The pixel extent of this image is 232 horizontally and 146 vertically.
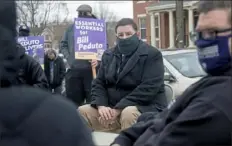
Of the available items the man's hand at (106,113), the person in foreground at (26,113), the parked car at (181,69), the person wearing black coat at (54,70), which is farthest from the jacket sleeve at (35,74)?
the person in foreground at (26,113)

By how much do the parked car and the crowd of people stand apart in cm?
245

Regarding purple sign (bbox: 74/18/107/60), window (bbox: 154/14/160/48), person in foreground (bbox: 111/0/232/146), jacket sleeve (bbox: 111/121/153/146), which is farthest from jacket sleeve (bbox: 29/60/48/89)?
window (bbox: 154/14/160/48)

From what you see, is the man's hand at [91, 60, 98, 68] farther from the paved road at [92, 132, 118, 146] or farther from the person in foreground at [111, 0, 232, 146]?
the person in foreground at [111, 0, 232, 146]

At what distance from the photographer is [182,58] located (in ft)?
30.6

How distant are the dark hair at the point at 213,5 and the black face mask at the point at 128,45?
307cm

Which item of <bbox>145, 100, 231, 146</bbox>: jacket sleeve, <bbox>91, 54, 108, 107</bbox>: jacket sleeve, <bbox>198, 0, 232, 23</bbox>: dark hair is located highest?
<bbox>198, 0, 232, 23</bbox>: dark hair

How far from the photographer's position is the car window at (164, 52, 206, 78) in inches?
353

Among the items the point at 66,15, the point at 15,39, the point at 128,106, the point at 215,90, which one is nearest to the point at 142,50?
the point at 128,106

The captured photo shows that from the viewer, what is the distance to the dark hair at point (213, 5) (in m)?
2.93

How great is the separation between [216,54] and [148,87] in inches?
116

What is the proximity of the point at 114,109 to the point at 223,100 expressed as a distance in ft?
10.4

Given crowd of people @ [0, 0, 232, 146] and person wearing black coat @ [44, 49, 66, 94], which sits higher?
crowd of people @ [0, 0, 232, 146]

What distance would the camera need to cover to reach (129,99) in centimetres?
586

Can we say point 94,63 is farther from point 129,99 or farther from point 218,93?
point 218,93
